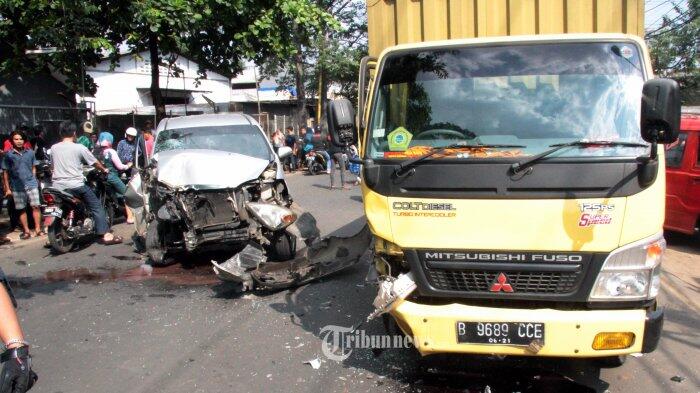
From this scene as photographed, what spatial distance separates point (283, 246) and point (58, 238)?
142 inches

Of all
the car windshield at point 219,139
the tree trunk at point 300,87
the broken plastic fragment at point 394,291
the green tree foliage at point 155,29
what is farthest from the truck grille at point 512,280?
the tree trunk at point 300,87

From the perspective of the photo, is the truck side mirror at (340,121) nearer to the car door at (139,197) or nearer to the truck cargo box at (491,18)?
the truck cargo box at (491,18)

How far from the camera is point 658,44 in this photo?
2138 cm

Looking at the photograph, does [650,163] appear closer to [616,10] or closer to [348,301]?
[616,10]

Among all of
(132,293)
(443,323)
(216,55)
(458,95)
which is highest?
(216,55)

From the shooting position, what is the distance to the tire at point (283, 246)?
7086mm

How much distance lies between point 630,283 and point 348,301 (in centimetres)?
297

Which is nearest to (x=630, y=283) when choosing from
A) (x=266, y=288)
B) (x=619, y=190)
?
(x=619, y=190)

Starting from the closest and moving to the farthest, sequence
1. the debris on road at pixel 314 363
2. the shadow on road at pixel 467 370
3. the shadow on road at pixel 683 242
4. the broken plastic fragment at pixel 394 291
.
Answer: the broken plastic fragment at pixel 394 291 → the shadow on road at pixel 467 370 → the debris on road at pixel 314 363 → the shadow on road at pixel 683 242

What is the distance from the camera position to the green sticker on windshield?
4254 mm

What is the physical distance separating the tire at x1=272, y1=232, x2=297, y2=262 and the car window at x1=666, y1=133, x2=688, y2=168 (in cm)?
→ 519

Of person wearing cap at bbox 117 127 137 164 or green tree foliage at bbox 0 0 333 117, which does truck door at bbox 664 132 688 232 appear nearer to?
green tree foliage at bbox 0 0 333 117

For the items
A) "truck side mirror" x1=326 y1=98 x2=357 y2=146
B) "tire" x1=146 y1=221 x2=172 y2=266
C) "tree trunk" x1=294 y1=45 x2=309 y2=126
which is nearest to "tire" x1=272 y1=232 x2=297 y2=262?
"tire" x1=146 y1=221 x2=172 y2=266

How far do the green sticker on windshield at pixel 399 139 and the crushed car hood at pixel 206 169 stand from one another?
3107 mm
